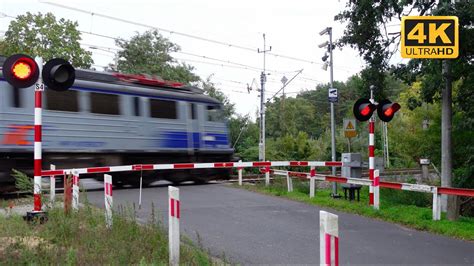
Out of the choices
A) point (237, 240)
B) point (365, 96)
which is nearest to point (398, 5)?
point (365, 96)

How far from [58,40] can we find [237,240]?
3031 centimetres

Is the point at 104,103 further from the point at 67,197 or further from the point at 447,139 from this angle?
the point at 447,139

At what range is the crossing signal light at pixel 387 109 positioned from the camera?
509 inches

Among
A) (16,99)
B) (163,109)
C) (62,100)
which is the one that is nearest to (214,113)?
(163,109)

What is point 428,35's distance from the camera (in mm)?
9273

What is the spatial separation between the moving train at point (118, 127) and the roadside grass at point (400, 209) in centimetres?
311

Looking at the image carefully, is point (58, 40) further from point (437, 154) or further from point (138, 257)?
point (138, 257)

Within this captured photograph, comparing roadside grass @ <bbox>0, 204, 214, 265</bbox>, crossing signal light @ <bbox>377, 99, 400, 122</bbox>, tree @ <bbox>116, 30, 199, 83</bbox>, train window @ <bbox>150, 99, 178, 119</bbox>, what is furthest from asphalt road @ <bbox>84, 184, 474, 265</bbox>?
tree @ <bbox>116, 30, 199, 83</bbox>

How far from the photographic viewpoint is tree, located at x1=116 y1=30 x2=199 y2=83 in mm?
42281

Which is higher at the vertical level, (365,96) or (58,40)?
(58,40)

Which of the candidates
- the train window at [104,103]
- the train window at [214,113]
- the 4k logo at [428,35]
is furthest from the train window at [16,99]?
the 4k logo at [428,35]

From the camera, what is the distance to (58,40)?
116ft

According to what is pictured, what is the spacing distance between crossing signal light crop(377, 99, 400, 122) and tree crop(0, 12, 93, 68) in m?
26.7

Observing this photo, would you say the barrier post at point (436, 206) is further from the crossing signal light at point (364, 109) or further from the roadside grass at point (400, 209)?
the crossing signal light at point (364, 109)
